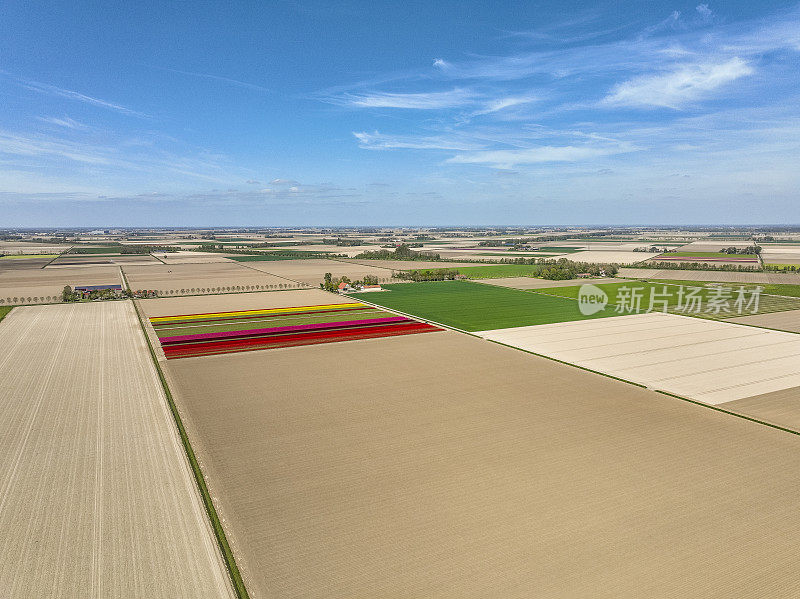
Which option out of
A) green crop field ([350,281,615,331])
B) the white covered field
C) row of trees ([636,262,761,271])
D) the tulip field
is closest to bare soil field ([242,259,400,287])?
green crop field ([350,281,615,331])

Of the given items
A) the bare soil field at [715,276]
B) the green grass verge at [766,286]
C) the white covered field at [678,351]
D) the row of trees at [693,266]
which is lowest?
the white covered field at [678,351]

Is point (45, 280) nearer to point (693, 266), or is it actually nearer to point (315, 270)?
point (315, 270)

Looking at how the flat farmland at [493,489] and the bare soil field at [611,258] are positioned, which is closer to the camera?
the flat farmland at [493,489]

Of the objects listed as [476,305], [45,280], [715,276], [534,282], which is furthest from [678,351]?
[45,280]

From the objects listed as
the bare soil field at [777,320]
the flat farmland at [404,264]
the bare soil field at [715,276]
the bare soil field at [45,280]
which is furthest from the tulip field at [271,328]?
the bare soil field at [715,276]

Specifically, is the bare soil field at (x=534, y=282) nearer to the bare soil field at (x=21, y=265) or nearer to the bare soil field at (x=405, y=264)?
the bare soil field at (x=405, y=264)

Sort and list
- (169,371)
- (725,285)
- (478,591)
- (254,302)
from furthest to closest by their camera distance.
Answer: (725,285) → (254,302) → (169,371) → (478,591)

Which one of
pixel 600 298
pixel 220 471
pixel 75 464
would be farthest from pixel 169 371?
pixel 600 298

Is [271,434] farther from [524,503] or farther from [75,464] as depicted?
[524,503]
